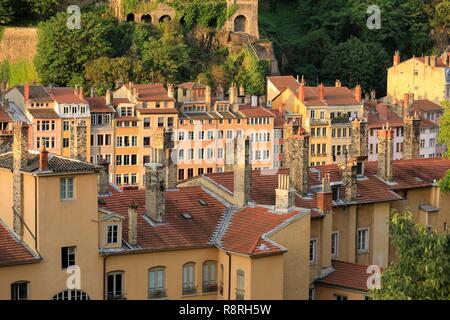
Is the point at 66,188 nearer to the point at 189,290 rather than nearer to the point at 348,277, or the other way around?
the point at 189,290

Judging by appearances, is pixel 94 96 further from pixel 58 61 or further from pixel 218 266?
pixel 218 266

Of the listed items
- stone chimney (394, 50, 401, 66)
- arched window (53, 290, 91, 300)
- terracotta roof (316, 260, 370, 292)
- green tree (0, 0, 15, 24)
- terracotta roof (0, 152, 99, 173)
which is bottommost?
terracotta roof (316, 260, 370, 292)

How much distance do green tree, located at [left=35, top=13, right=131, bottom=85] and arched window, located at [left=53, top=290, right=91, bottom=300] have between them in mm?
65754

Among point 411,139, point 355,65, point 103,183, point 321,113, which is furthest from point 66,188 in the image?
point 355,65

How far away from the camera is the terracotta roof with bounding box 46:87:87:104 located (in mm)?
103188

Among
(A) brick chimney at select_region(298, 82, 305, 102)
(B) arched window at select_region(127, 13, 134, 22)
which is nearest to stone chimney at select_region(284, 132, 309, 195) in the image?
(A) brick chimney at select_region(298, 82, 305, 102)

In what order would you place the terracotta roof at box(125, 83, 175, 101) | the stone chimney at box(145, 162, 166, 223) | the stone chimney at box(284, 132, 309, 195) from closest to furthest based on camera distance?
the stone chimney at box(145, 162, 166, 223), the stone chimney at box(284, 132, 309, 195), the terracotta roof at box(125, 83, 175, 101)

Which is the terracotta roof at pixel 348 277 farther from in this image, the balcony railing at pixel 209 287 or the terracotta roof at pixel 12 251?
the terracotta roof at pixel 12 251

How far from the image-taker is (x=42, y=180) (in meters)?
48.8

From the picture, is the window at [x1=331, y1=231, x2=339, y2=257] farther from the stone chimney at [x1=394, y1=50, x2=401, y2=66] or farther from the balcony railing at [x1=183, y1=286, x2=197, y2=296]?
the stone chimney at [x1=394, y1=50, x2=401, y2=66]

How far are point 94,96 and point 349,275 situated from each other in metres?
56.8

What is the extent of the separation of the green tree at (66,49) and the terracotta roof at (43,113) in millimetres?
11657

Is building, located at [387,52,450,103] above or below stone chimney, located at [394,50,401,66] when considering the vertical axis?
below
